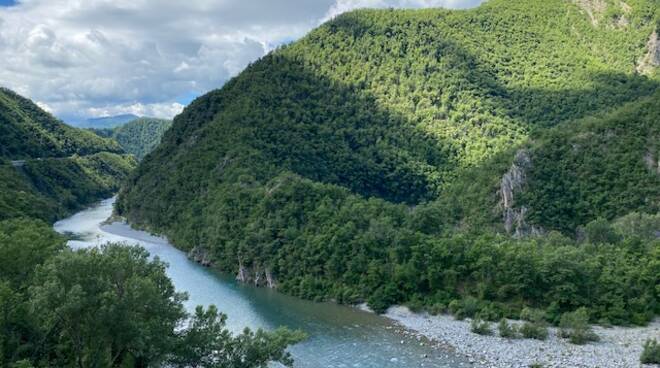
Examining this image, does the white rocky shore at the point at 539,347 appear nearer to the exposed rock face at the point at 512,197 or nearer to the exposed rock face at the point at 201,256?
the exposed rock face at the point at 512,197

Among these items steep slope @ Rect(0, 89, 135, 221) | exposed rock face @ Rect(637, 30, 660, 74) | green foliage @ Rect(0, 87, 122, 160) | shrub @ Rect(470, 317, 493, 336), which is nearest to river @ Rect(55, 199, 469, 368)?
shrub @ Rect(470, 317, 493, 336)

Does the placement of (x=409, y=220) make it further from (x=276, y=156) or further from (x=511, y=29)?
(x=511, y=29)

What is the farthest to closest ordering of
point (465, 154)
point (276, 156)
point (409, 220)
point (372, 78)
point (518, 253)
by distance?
1. point (372, 78)
2. point (465, 154)
3. point (276, 156)
4. point (409, 220)
5. point (518, 253)

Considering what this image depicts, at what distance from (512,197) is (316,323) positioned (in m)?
43.3

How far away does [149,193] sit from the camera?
120250 mm

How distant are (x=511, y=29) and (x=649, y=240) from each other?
138 metres

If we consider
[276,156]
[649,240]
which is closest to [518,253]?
[649,240]

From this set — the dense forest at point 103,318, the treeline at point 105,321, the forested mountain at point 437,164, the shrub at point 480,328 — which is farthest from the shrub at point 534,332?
the treeline at point 105,321

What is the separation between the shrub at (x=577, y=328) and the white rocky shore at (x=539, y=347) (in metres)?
0.68

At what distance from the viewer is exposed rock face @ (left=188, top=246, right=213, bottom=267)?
81.2 meters

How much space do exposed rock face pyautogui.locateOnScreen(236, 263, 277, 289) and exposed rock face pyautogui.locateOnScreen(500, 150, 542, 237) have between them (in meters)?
35.9

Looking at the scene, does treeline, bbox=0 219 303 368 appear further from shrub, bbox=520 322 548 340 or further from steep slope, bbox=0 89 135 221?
steep slope, bbox=0 89 135 221

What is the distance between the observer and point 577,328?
4481 centimetres

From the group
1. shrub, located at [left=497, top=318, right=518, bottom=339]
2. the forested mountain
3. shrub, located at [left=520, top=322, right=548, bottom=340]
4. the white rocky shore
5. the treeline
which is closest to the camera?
the treeline
